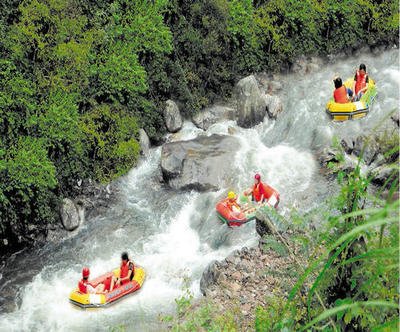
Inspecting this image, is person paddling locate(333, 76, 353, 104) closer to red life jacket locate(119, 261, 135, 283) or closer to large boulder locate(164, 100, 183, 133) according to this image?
large boulder locate(164, 100, 183, 133)

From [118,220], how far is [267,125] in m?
5.91

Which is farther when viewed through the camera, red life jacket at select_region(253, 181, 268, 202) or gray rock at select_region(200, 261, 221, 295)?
red life jacket at select_region(253, 181, 268, 202)

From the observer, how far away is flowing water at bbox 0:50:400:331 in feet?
39.4

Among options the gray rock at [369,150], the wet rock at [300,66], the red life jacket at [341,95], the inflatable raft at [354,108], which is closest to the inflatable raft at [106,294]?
the gray rock at [369,150]

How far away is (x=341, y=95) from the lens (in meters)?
16.1

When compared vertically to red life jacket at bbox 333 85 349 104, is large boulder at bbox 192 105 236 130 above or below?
below

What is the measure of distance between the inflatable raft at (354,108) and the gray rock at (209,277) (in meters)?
7.35

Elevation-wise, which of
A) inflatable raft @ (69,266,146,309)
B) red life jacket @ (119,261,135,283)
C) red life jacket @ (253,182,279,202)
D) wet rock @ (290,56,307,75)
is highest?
wet rock @ (290,56,307,75)

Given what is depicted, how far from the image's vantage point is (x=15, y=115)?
13.4m

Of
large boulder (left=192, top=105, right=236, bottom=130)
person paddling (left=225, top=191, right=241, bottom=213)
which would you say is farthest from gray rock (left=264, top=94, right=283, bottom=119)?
person paddling (left=225, top=191, right=241, bottom=213)

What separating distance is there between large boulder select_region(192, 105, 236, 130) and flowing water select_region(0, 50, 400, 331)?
31cm

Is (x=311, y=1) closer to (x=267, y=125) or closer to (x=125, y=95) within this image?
(x=267, y=125)

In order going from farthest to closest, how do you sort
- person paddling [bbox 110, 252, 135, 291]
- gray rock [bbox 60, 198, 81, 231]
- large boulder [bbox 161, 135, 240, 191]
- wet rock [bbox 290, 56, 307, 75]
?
wet rock [bbox 290, 56, 307, 75], large boulder [bbox 161, 135, 240, 191], gray rock [bbox 60, 198, 81, 231], person paddling [bbox 110, 252, 135, 291]

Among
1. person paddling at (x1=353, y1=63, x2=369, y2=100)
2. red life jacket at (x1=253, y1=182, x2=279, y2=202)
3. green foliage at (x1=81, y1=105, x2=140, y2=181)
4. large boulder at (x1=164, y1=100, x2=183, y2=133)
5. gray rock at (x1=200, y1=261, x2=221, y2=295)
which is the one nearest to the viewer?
gray rock at (x1=200, y1=261, x2=221, y2=295)
